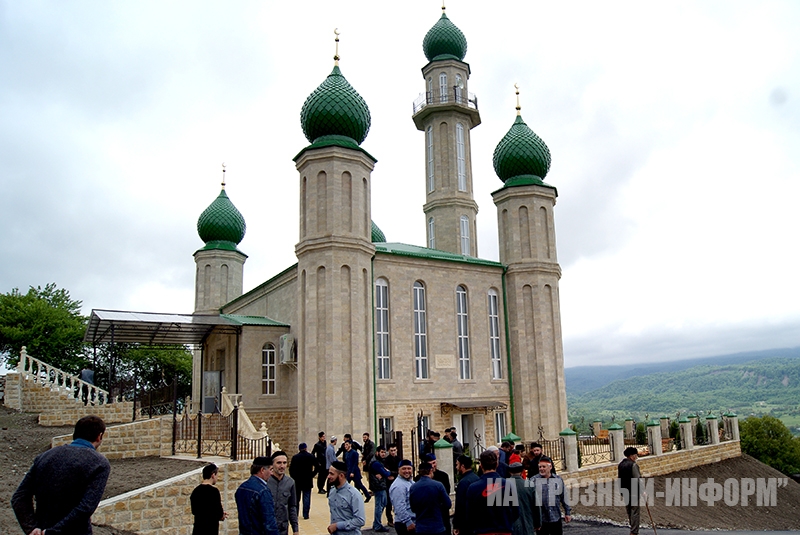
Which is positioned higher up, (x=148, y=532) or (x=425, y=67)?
(x=425, y=67)

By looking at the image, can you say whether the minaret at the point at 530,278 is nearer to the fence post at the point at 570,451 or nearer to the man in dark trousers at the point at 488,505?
the fence post at the point at 570,451

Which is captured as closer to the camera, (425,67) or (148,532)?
(148,532)

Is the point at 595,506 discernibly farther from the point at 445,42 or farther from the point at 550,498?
the point at 445,42

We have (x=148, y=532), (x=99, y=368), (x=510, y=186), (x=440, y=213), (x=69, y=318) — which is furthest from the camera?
(x=99, y=368)


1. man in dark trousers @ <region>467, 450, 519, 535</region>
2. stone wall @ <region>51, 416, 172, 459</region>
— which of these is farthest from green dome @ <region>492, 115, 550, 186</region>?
man in dark trousers @ <region>467, 450, 519, 535</region>

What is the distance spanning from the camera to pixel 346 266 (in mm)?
20203

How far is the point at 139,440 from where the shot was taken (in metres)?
15.5

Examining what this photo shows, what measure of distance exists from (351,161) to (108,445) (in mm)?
11330

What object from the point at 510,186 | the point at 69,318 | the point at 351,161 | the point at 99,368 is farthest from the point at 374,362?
the point at 99,368

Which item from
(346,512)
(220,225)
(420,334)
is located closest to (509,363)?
(420,334)

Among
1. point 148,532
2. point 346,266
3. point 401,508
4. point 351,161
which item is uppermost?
point 351,161

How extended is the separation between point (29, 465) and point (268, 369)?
1062 centimetres

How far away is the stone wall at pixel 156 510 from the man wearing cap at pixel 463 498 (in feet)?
18.6

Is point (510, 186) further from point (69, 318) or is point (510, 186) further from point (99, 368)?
point (99, 368)
